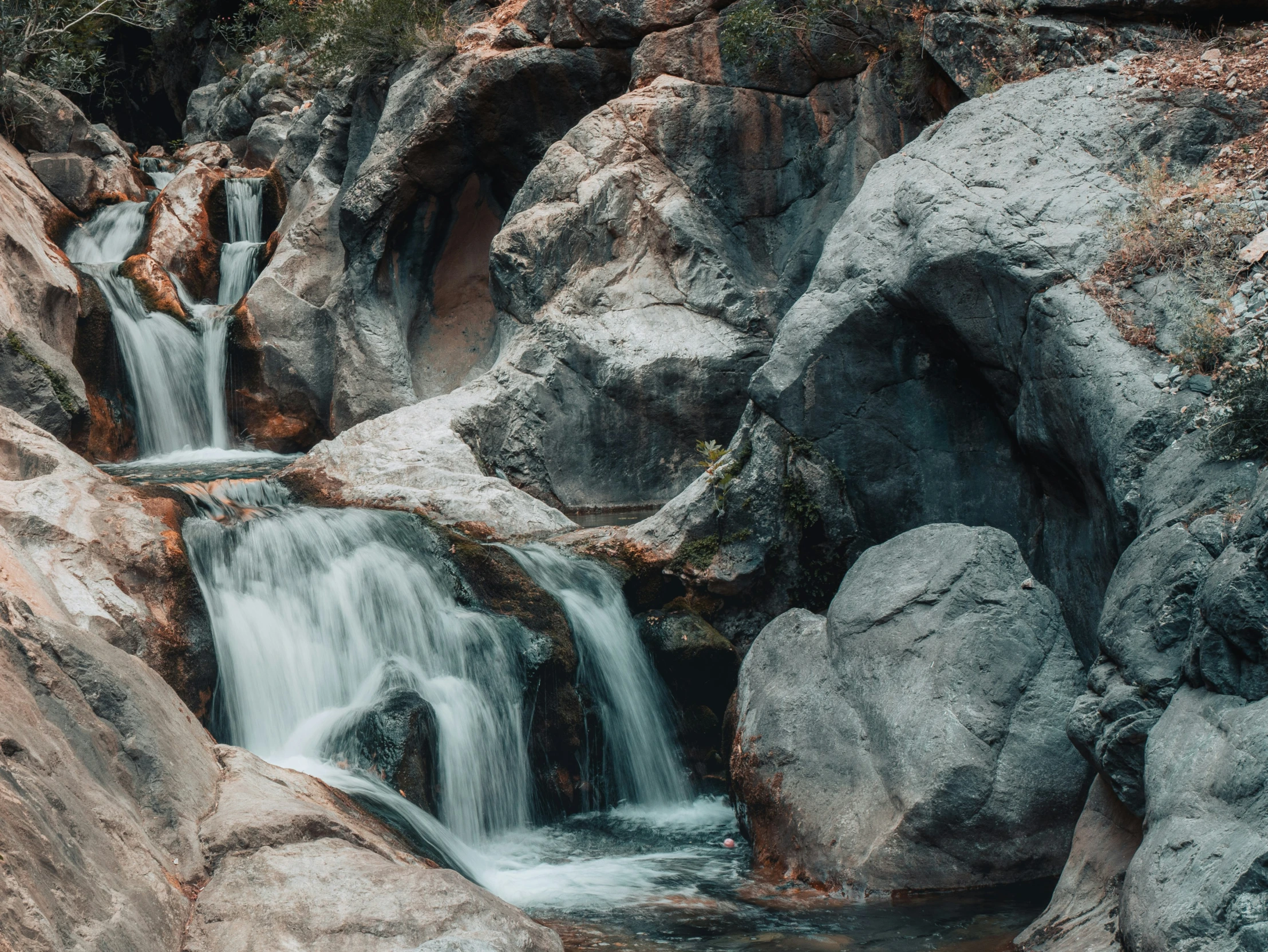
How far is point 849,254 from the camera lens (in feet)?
29.3

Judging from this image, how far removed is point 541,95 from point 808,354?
26.5 ft

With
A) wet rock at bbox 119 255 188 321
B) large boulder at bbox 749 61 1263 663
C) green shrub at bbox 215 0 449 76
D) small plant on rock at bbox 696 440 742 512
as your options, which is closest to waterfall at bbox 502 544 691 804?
small plant on rock at bbox 696 440 742 512

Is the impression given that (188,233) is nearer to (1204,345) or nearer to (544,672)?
(544,672)

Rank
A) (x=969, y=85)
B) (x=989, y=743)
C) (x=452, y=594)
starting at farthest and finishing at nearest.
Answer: (x=969, y=85) → (x=452, y=594) → (x=989, y=743)

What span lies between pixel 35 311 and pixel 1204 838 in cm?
1310

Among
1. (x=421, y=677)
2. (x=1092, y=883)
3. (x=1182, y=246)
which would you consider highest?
(x=1182, y=246)

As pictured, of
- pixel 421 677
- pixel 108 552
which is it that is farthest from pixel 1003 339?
pixel 108 552

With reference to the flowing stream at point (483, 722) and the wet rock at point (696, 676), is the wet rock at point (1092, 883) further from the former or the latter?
the wet rock at point (696, 676)

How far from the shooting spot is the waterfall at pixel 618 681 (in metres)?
8.63

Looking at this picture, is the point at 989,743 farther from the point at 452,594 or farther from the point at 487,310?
the point at 487,310

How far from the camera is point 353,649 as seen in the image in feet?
28.0

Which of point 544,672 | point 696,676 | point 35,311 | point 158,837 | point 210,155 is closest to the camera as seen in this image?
point 158,837

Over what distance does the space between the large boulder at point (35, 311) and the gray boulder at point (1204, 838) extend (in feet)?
36.0

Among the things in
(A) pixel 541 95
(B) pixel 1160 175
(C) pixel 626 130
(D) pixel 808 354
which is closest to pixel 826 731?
(D) pixel 808 354
